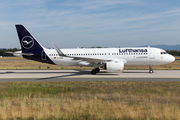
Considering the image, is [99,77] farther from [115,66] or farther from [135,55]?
[135,55]

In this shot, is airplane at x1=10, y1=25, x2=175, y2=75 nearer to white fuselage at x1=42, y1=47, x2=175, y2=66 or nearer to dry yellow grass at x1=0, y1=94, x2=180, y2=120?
white fuselage at x1=42, y1=47, x2=175, y2=66

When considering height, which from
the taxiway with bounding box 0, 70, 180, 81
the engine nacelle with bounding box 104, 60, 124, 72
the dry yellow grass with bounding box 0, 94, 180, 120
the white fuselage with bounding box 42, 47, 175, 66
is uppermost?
the white fuselage with bounding box 42, 47, 175, 66

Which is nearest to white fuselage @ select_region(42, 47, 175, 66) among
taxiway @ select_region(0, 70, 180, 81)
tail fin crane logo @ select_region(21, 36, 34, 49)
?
taxiway @ select_region(0, 70, 180, 81)

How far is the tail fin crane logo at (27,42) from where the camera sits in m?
28.9

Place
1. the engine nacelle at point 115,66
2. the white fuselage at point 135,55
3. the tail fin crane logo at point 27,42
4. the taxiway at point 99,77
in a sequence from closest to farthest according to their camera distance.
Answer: the taxiway at point 99,77 < the engine nacelle at point 115,66 < the white fuselage at point 135,55 < the tail fin crane logo at point 27,42

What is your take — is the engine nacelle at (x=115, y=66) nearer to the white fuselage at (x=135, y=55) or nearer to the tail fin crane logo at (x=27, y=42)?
the white fuselage at (x=135, y=55)

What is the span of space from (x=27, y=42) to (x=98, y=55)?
1211 cm

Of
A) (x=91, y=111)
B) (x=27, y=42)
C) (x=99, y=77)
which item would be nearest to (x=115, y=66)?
(x=99, y=77)

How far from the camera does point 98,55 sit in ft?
91.0

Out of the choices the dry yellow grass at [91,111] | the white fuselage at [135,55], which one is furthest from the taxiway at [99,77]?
the dry yellow grass at [91,111]

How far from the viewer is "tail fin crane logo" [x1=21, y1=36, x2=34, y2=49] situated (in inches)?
1137

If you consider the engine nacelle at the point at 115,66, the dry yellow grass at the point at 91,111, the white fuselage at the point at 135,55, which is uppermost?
the white fuselage at the point at 135,55

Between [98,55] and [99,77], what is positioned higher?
[98,55]

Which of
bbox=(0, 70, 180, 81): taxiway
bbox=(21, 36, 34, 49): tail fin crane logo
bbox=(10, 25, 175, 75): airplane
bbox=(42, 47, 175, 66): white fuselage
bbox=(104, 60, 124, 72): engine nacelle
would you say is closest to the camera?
bbox=(0, 70, 180, 81): taxiway
